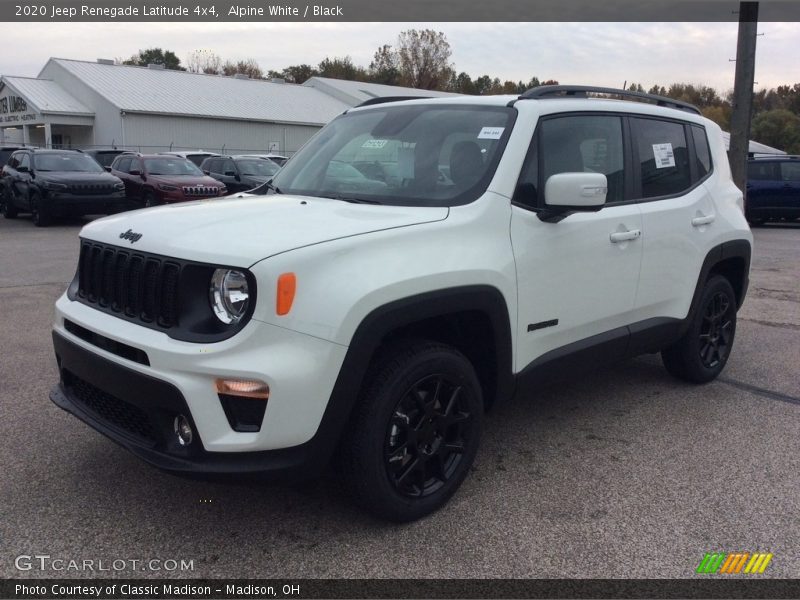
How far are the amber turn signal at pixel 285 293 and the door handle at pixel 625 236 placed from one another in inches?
81.1

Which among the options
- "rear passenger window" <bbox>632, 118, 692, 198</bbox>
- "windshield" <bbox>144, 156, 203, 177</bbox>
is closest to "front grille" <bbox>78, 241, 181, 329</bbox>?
"rear passenger window" <bbox>632, 118, 692, 198</bbox>

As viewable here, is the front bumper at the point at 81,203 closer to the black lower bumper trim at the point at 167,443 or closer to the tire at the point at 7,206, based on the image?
the tire at the point at 7,206

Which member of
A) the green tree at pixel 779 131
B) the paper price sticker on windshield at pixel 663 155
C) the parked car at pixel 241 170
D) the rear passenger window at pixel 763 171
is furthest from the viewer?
the green tree at pixel 779 131

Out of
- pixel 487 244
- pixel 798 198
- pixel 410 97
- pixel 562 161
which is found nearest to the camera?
pixel 487 244

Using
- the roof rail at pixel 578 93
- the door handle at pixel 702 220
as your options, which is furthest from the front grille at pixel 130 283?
the door handle at pixel 702 220

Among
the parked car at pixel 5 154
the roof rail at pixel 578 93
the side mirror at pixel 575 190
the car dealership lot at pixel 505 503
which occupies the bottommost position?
the car dealership lot at pixel 505 503

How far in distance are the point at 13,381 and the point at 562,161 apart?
3974mm

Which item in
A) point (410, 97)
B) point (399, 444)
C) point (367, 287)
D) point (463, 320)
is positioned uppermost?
point (410, 97)

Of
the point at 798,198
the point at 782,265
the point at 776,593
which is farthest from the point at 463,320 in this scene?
the point at 798,198

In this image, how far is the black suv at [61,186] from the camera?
1577 centimetres

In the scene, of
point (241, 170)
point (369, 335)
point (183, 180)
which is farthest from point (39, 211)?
point (369, 335)

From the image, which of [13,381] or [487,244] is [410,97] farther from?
[13,381]

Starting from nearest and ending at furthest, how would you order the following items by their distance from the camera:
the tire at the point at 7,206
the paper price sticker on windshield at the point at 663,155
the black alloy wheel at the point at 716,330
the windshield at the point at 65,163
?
the paper price sticker on windshield at the point at 663,155
the black alloy wheel at the point at 716,330
the windshield at the point at 65,163
the tire at the point at 7,206

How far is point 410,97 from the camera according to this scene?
14.7 feet
